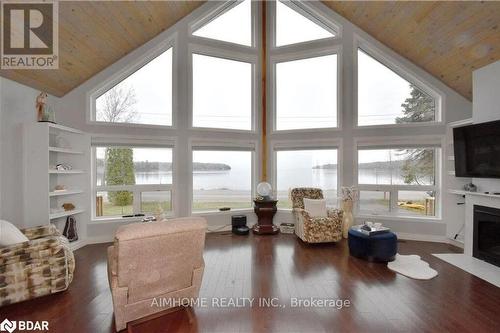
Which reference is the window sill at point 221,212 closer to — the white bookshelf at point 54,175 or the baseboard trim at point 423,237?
the white bookshelf at point 54,175

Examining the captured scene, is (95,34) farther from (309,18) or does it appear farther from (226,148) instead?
(309,18)

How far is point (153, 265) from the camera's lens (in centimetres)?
199

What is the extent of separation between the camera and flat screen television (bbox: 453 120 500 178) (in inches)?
135

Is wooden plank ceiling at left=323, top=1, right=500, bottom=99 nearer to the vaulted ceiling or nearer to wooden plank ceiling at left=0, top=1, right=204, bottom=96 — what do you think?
the vaulted ceiling

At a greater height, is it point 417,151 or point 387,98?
point 387,98

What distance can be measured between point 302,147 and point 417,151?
7.57 ft

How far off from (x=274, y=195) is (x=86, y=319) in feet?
13.5

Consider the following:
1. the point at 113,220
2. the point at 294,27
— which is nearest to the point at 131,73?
the point at 113,220

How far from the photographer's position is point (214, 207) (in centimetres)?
556

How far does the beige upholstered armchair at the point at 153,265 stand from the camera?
1865 millimetres

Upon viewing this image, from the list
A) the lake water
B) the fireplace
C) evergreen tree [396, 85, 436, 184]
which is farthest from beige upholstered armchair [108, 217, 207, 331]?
evergreen tree [396, 85, 436, 184]

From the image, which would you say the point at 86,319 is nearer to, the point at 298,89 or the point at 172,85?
the point at 172,85

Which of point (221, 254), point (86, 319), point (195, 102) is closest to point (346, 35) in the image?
point (195, 102)

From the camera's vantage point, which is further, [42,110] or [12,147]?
[42,110]
